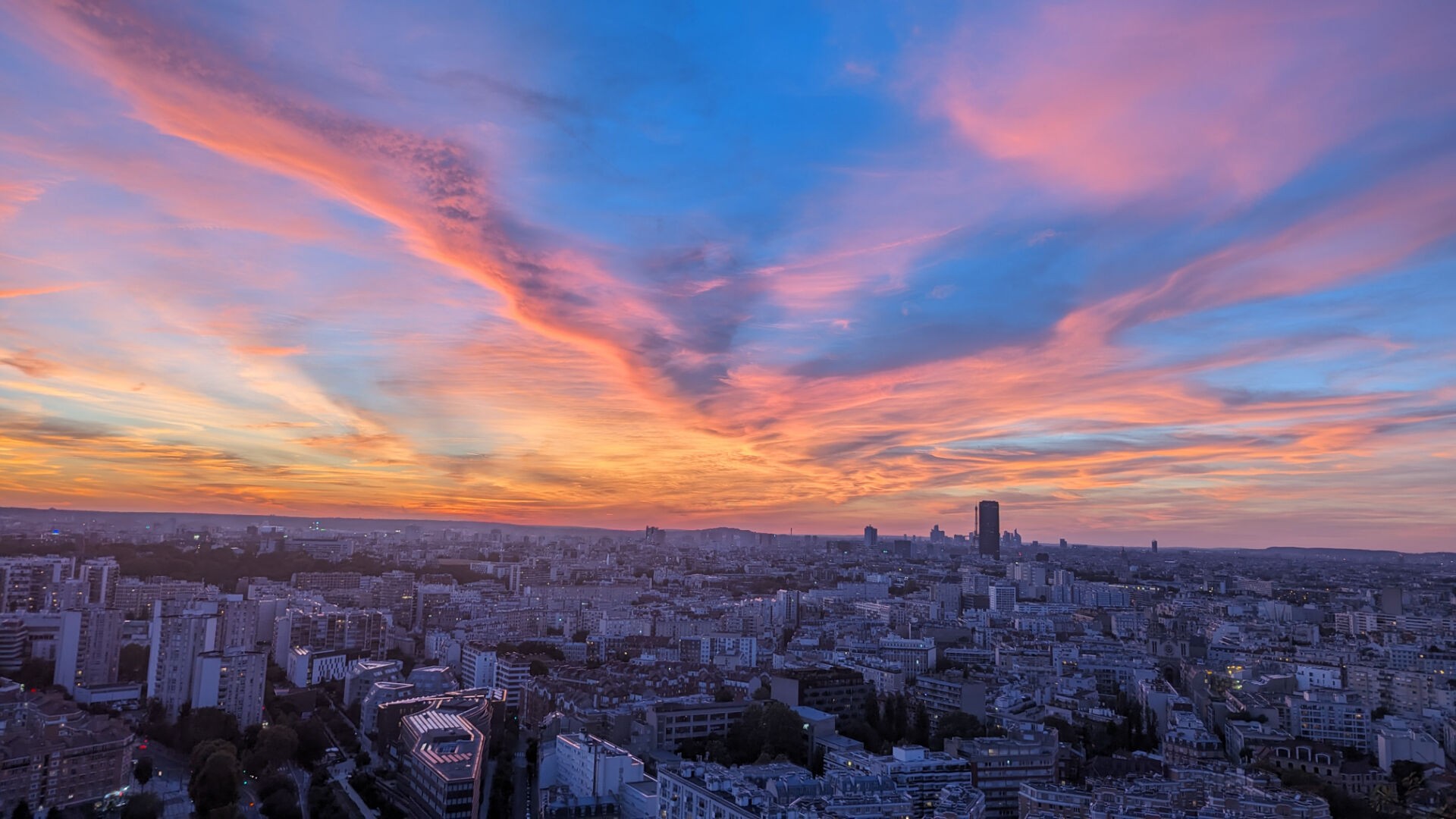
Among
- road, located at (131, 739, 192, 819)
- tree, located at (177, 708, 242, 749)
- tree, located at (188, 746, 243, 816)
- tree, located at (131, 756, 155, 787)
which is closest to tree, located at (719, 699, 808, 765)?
tree, located at (188, 746, 243, 816)

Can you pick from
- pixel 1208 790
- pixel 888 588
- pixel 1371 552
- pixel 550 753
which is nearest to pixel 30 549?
pixel 550 753

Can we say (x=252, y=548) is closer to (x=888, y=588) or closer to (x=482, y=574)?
(x=482, y=574)

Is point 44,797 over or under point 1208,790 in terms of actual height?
under

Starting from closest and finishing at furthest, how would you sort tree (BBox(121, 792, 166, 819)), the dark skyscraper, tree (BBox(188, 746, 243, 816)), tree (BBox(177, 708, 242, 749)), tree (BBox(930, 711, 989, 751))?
tree (BBox(121, 792, 166, 819)), tree (BBox(188, 746, 243, 816)), tree (BBox(177, 708, 242, 749)), tree (BBox(930, 711, 989, 751)), the dark skyscraper

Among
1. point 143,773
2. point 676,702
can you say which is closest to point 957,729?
point 676,702

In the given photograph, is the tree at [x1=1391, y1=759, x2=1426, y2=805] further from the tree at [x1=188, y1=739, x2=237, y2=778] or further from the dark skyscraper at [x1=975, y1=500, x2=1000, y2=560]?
the dark skyscraper at [x1=975, y1=500, x2=1000, y2=560]

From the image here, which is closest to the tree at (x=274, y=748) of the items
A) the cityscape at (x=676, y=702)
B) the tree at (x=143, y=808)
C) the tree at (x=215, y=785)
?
the cityscape at (x=676, y=702)
